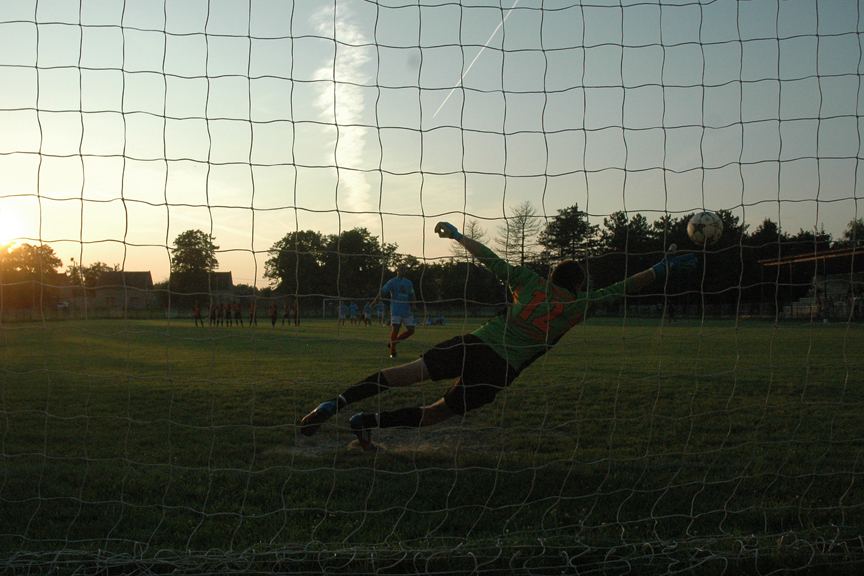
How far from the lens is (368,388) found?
4.18 m

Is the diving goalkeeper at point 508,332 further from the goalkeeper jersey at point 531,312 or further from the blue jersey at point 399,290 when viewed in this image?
the blue jersey at point 399,290

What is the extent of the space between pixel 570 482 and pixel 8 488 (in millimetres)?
3818

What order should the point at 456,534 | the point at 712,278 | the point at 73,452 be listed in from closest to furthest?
the point at 456,534
the point at 73,452
the point at 712,278

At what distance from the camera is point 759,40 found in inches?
148

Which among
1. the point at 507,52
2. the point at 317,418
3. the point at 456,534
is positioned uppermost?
the point at 507,52

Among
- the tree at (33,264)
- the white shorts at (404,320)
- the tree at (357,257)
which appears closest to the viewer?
the tree at (357,257)

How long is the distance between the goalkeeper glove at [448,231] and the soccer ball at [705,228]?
1631 mm

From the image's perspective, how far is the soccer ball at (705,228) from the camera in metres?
4.06

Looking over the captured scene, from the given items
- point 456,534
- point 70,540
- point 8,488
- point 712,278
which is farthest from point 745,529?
point 712,278

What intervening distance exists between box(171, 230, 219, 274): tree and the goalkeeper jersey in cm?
173

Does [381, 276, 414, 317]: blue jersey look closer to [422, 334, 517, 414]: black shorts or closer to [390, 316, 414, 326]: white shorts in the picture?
[390, 316, 414, 326]: white shorts

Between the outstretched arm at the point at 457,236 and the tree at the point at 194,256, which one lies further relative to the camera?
the outstretched arm at the point at 457,236

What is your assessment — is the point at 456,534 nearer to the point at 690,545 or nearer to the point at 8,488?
the point at 690,545

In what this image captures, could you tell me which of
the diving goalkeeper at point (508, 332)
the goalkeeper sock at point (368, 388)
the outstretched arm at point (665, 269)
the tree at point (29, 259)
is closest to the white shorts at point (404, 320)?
the tree at point (29, 259)
